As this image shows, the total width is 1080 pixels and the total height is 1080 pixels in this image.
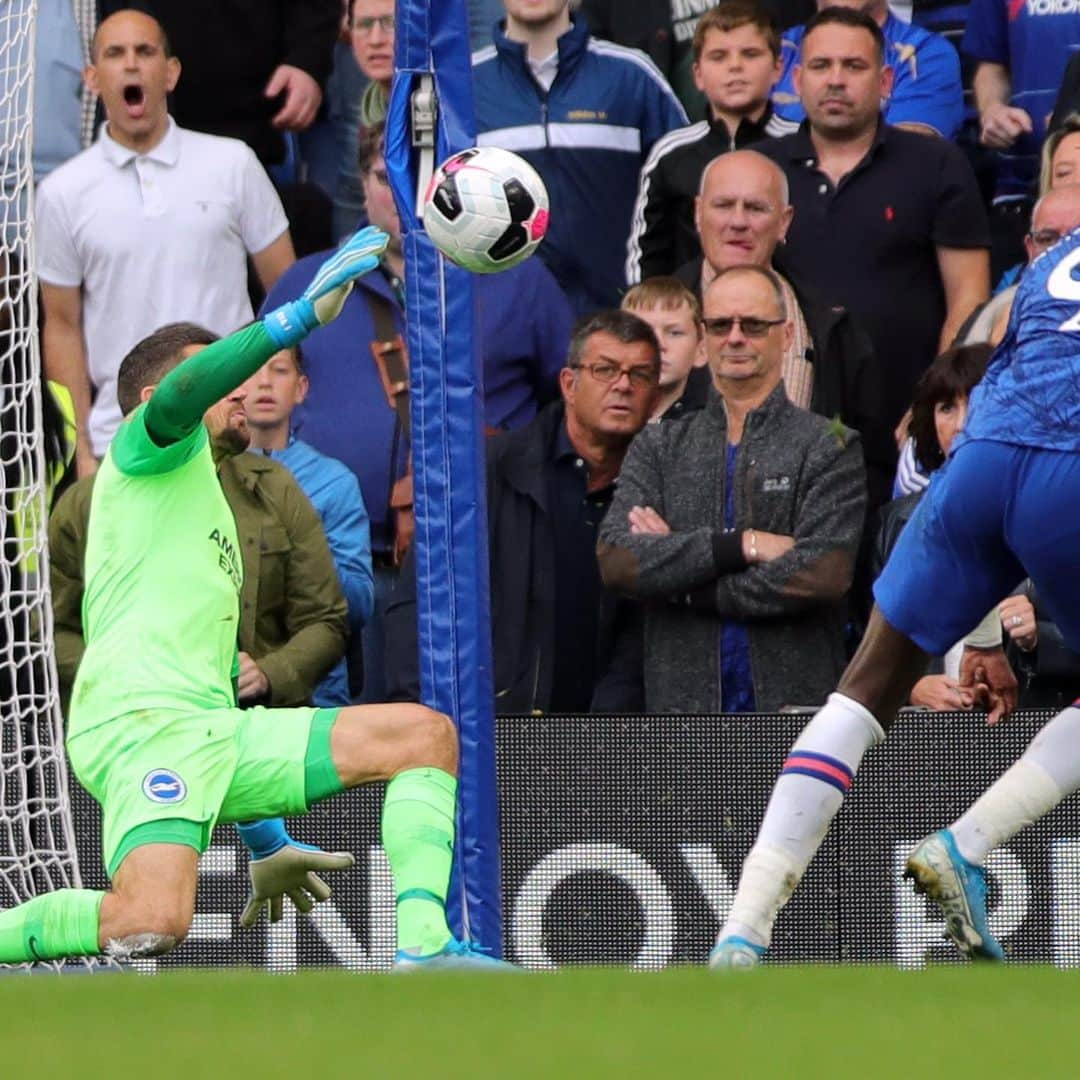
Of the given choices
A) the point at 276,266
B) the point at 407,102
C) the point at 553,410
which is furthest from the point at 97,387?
the point at 407,102

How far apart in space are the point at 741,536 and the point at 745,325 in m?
0.77

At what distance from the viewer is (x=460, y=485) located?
741 cm

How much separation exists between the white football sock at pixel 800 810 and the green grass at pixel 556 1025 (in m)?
0.81

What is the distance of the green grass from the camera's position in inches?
151

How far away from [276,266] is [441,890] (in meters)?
4.32

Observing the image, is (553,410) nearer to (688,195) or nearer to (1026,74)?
(688,195)

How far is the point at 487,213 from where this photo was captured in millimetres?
6812

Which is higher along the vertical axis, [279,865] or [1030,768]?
[1030,768]

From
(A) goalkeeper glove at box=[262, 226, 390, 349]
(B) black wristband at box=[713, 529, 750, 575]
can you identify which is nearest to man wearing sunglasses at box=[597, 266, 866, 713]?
(B) black wristband at box=[713, 529, 750, 575]

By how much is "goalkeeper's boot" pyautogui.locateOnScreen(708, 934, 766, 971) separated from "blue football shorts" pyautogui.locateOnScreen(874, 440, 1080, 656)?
869mm

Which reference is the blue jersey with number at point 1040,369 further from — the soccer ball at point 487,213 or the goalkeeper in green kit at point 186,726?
the goalkeeper in green kit at point 186,726

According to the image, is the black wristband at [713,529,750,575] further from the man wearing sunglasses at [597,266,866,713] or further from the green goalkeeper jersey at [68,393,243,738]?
the green goalkeeper jersey at [68,393,243,738]

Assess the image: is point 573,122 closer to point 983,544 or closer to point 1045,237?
point 1045,237

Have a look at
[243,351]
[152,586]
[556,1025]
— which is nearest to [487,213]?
[243,351]
